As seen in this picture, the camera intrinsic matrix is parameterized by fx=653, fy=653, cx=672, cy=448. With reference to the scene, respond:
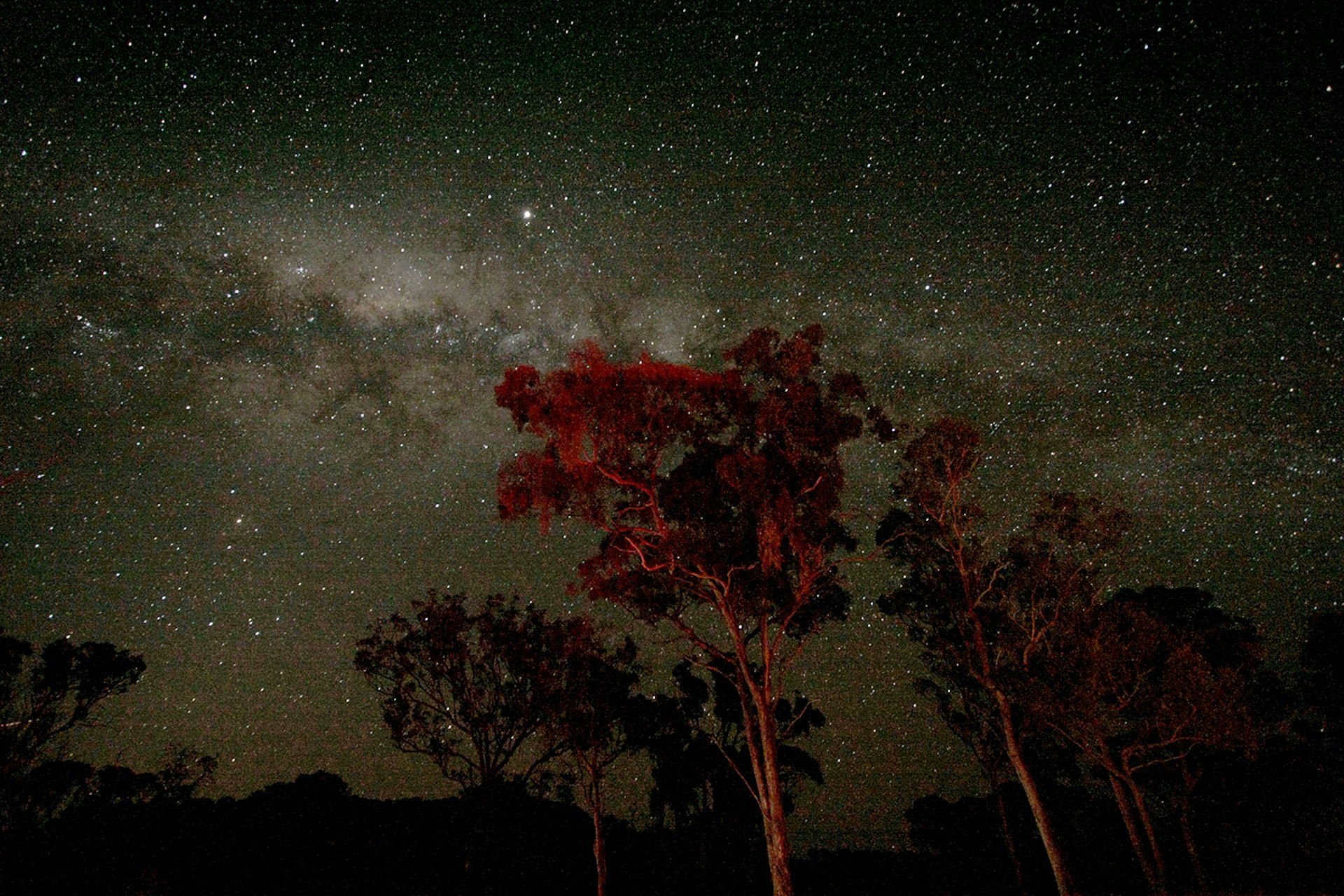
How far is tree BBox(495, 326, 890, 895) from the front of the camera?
1546 centimetres

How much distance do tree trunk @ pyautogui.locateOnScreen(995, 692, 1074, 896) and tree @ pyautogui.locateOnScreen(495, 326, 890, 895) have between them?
5571mm

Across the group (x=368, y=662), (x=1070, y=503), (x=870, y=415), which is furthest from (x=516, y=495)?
(x=1070, y=503)

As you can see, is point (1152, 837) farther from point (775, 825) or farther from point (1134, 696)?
point (775, 825)

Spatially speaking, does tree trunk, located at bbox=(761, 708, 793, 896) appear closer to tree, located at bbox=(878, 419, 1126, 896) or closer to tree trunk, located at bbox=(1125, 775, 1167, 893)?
tree, located at bbox=(878, 419, 1126, 896)

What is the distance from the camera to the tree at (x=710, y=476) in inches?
609

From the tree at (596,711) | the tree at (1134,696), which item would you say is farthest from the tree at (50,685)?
the tree at (1134,696)

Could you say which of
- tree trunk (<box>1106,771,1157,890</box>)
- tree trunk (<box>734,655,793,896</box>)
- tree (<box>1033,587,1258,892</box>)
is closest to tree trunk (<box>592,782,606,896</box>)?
tree trunk (<box>734,655,793,896</box>)

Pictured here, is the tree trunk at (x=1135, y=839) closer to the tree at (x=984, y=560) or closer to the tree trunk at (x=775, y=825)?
the tree at (x=984, y=560)

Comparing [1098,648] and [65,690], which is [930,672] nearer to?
[1098,648]

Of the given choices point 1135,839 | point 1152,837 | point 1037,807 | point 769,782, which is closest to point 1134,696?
point 1135,839

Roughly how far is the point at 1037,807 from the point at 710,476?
10.8 metres

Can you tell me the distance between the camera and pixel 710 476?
53.7 feet

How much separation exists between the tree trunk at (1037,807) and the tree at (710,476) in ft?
18.3

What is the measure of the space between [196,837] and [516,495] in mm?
27499
